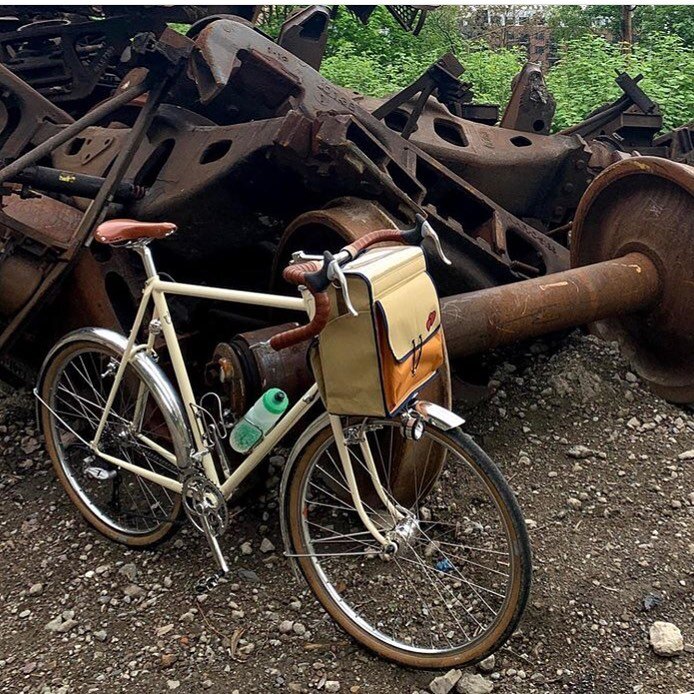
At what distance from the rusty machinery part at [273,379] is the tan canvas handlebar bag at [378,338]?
0.49m

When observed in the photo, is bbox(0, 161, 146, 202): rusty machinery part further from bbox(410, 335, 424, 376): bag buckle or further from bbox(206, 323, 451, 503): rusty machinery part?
bbox(410, 335, 424, 376): bag buckle

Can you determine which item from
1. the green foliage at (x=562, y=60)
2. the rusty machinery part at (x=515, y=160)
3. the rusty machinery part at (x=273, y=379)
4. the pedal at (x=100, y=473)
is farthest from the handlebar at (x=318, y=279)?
the green foliage at (x=562, y=60)

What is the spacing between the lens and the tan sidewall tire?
3.13 metres

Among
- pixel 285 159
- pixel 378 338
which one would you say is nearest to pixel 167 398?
pixel 378 338

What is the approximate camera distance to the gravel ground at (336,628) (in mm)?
2594

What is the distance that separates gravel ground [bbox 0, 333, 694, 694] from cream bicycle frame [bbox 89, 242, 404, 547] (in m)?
0.47

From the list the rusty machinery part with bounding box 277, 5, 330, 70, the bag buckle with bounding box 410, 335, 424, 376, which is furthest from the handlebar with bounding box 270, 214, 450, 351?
the rusty machinery part with bounding box 277, 5, 330, 70

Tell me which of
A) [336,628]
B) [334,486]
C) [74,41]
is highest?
[74,41]

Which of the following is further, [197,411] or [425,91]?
[425,91]

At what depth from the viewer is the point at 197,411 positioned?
283cm

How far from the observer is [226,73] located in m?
3.26

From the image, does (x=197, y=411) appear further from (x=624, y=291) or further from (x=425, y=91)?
(x=425, y=91)

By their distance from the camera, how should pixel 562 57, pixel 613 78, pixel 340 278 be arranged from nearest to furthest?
1. pixel 340 278
2. pixel 613 78
3. pixel 562 57

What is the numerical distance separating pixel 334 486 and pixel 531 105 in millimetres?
3240
